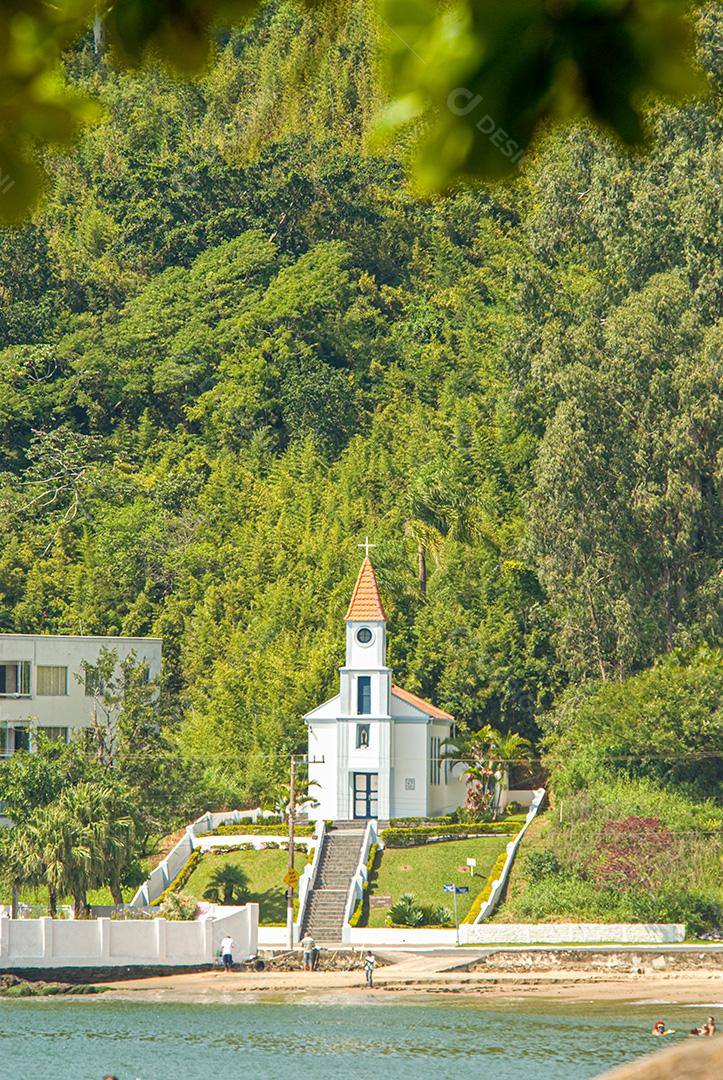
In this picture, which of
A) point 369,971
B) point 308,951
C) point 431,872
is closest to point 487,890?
point 431,872

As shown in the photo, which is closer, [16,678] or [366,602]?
[16,678]

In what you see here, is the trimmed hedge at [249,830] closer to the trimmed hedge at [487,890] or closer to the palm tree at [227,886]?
the palm tree at [227,886]

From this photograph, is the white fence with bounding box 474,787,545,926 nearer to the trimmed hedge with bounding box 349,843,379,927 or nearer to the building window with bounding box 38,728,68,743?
the trimmed hedge with bounding box 349,843,379,927

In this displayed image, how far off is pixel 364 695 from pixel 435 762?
9.93 feet

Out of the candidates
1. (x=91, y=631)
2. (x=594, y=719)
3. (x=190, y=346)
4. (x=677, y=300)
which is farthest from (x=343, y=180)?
(x=594, y=719)

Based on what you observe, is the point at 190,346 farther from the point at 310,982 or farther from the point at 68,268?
the point at 310,982

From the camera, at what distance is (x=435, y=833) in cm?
4794

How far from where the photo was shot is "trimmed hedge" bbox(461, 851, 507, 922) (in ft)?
143

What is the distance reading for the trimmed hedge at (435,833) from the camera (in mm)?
47969

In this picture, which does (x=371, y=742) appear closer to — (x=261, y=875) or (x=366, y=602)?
(x=366, y=602)

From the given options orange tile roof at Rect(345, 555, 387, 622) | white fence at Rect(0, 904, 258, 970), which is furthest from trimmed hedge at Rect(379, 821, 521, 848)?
orange tile roof at Rect(345, 555, 387, 622)

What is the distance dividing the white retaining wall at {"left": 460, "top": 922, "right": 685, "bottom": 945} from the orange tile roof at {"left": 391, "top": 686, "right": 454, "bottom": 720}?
1214 cm

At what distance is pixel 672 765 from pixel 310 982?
13.3m

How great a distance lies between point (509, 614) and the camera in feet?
199
